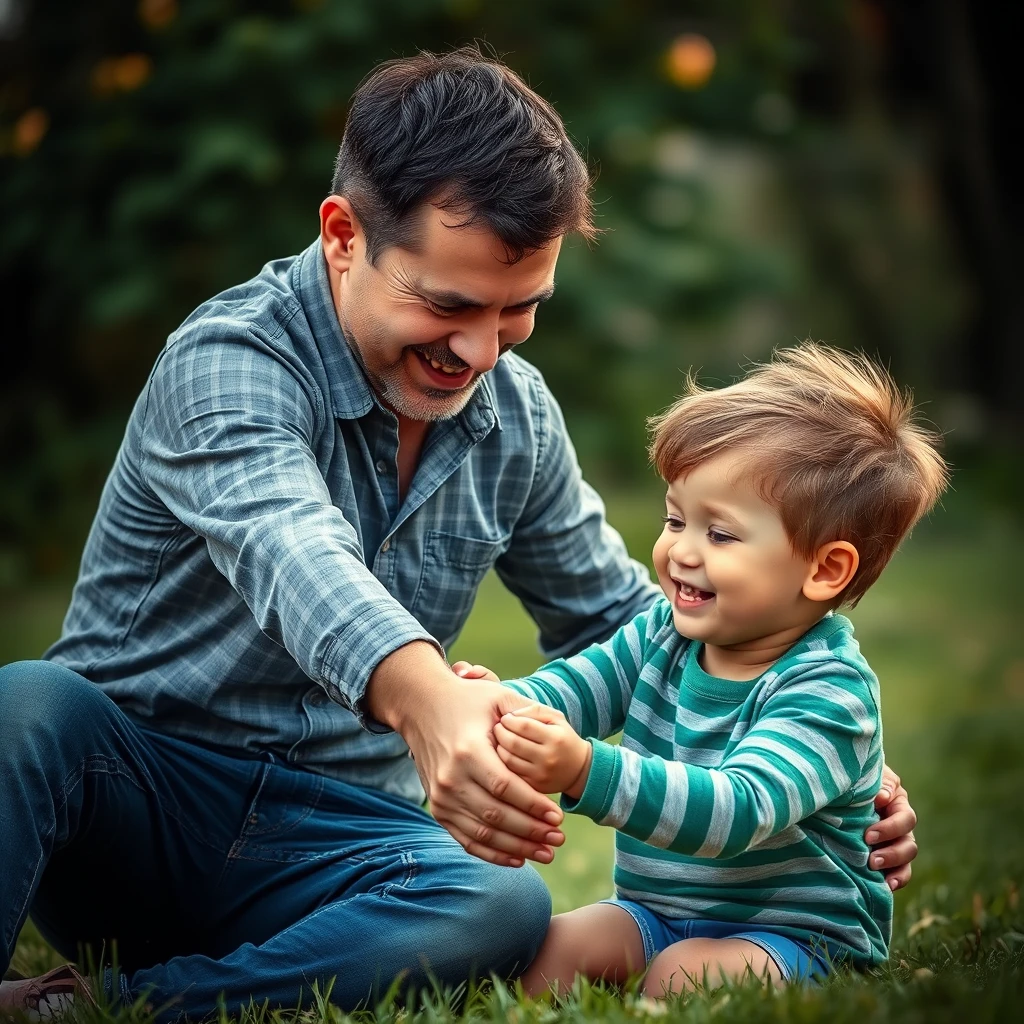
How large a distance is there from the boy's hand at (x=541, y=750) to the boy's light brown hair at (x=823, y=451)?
555mm

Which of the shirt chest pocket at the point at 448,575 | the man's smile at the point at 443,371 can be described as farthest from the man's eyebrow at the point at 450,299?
the shirt chest pocket at the point at 448,575

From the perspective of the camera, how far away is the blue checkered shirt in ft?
7.02

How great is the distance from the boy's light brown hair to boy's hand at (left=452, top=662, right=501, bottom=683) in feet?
1.54

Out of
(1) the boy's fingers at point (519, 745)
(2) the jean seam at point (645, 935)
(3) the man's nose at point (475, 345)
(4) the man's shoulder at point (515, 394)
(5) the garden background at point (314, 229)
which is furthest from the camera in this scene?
(5) the garden background at point (314, 229)

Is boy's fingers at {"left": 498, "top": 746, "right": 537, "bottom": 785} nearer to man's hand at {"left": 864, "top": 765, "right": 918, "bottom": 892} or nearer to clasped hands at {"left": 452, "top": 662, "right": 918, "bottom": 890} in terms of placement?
clasped hands at {"left": 452, "top": 662, "right": 918, "bottom": 890}

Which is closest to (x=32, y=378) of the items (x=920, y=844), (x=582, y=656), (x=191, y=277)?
(x=191, y=277)

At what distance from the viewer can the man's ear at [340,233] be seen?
8.54 ft

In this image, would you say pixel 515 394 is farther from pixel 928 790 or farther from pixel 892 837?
pixel 928 790

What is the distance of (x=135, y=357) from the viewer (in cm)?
827

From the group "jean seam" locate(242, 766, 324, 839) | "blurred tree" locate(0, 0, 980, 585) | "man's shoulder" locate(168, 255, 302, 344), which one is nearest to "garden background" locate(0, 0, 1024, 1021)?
"blurred tree" locate(0, 0, 980, 585)

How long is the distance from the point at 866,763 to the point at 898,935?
0.87 metres

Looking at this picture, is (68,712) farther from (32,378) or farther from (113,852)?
(32,378)

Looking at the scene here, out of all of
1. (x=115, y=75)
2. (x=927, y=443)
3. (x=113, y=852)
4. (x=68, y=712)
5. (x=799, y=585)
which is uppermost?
(x=115, y=75)

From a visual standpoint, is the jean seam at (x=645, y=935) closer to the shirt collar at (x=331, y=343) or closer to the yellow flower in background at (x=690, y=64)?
the shirt collar at (x=331, y=343)
